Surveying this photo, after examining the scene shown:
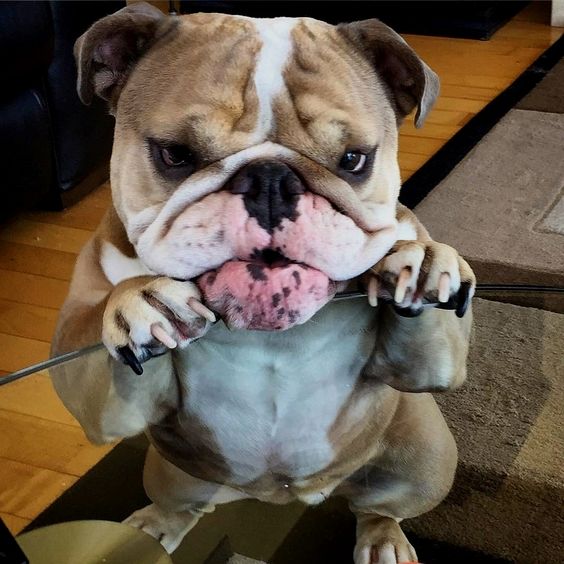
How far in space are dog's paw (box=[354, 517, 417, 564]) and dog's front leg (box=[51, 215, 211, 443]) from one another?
20cm

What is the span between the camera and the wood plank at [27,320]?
1618 millimetres

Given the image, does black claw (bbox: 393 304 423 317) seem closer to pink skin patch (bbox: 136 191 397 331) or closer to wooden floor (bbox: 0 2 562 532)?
pink skin patch (bbox: 136 191 397 331)

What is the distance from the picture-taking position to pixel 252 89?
0.78 meters

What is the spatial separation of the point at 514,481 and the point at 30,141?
1.26 metres

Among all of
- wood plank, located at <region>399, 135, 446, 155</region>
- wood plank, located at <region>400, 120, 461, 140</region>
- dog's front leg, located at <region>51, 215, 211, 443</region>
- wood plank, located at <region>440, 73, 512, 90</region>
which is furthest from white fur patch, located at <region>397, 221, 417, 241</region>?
wood plank, located at <region>440, 73, 512, 90</region>

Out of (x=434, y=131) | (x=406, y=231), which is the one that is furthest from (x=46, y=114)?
(x=406, y=231)

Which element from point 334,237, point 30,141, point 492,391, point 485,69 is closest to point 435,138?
point 485,69

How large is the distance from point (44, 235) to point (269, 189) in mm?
1289

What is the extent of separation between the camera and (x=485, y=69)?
2.59 meters

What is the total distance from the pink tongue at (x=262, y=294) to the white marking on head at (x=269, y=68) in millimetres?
136

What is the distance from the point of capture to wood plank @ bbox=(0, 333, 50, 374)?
5.03ft

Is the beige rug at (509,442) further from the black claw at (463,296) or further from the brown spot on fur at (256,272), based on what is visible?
the brown spot on fur at (256,272)

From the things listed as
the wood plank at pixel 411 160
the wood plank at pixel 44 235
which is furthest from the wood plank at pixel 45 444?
the wood plank at pixel 411 160

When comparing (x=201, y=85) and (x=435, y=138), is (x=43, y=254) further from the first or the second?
(x=201, y=85)
